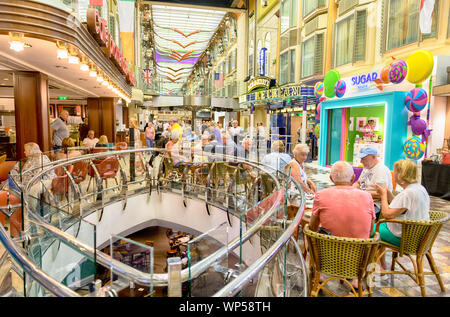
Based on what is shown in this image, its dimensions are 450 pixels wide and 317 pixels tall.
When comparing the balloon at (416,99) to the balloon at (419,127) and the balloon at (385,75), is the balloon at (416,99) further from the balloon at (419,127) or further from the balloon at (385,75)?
the balloon at (385,75)

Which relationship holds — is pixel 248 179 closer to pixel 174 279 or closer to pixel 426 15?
pixel 174 279

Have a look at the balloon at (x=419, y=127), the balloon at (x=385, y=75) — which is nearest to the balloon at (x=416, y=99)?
the balloon at (x=419, y=127)

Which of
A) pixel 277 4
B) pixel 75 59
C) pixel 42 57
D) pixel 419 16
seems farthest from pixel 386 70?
pixel 277 4

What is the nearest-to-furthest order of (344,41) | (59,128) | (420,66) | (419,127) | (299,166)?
1. (299,166)
2. (420,66)
3. (419,127)
4. (59,128)
5. (344,41)

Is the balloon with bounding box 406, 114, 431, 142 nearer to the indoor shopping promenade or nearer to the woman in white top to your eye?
the indoor shopping promenade

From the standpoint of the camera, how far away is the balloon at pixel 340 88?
948 cm

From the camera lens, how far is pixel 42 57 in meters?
5.59

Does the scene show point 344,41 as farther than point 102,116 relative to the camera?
No

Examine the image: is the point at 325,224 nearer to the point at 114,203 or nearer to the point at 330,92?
the point at 114,203

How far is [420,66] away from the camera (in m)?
6.42

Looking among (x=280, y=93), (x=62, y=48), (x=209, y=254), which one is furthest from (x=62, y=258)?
(x=280, y=93)

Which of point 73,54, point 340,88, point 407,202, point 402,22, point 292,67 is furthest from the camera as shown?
point 292,67

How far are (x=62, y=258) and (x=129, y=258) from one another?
51 centimetres
